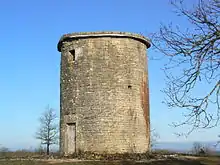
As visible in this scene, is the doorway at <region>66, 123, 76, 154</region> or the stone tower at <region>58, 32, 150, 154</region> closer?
the stone tower at <region>58, 32, 150, 154</region>

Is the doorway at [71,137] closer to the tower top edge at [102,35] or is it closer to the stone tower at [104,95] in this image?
the stone tower at [104,95]

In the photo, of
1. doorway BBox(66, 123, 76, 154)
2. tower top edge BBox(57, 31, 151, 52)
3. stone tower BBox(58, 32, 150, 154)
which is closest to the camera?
stone tower BBox(58, 32, 150, 154)

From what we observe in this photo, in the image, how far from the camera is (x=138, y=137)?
63.5 ft

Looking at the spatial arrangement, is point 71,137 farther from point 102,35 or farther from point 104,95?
point 102,35

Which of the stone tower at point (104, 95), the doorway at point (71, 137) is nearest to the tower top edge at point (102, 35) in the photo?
the stone tower at point (104, 95)

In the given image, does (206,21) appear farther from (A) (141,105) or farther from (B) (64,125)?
(B) (64,125)

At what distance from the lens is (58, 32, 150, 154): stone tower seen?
18.7 meters

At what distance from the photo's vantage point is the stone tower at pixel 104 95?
18.7 m

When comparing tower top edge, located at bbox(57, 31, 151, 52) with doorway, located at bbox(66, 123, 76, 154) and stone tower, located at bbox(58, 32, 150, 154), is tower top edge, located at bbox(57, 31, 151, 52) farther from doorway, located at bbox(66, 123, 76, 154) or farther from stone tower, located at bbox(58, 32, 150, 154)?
doorway, located at bbox(66, 123, 76, 154)

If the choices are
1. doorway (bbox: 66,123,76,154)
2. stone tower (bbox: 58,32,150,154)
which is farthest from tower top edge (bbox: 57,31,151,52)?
doorway (bbox: 66,123,76,154)

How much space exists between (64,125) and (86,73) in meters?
3.19

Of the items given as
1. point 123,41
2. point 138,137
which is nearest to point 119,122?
point 138,137

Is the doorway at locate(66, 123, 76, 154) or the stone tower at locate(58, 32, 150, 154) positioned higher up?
the stone tower at locate(58, 32, 150, 154)

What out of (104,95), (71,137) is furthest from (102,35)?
(71,137)
